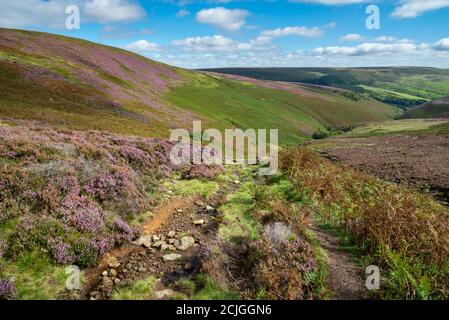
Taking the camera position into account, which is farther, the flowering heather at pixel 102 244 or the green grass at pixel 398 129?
the green grass at pixel 398 129

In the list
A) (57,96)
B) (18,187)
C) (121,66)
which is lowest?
(18,187)

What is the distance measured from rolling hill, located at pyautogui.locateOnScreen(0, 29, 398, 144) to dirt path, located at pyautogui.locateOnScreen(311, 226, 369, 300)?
78.7 feet

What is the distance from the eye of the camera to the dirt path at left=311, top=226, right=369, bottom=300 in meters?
7.44

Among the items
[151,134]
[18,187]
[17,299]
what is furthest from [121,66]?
[17,299]

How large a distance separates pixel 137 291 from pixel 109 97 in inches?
1643

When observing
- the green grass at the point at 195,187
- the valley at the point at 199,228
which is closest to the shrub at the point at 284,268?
the valley at the point at 199,228

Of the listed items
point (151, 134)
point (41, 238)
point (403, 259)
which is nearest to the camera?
point (403, 259)

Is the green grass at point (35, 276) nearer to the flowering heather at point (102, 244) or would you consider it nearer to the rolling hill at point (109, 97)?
the flowering heather at point (102, 244)

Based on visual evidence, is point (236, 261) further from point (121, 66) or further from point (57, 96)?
point (121, 66)

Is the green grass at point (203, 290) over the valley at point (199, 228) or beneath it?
beneath

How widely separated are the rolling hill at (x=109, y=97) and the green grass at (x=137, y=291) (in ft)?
74.0

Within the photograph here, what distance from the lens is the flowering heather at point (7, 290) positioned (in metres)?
7.18

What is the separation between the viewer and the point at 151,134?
31.9 metres
